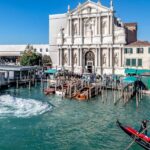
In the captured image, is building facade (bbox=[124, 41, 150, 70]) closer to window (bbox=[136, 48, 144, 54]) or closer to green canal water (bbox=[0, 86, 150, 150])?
window (bbox=[136, 48, 144, 54])

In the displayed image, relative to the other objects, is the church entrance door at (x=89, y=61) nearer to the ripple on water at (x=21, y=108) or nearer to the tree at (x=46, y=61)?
the tree at (x=46, y=61)

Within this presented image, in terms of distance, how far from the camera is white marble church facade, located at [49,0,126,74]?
5450 cm

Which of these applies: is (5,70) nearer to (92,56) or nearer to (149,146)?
(92,56)

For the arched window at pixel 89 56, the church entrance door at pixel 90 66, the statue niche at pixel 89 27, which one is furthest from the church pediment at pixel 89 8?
the church entrance door at pixel 90 66

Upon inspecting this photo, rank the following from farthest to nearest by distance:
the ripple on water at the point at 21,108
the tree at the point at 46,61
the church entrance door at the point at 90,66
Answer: the tree at the point at 46,61 < the church entrance door at the point at 90,66 < the ripple on water at the point at 21,108

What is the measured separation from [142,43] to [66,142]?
3440 centimetres

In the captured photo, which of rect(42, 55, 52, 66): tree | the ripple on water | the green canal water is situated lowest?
the green canal water

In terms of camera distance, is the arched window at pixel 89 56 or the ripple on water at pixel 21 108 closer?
the ripple on water at pixel 21 108

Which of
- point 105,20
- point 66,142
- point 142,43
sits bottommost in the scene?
point 66,142

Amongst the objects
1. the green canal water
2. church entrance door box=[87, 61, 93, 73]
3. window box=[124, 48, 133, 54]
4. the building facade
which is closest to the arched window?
church entrance door box=[87, 61, 93, 73]

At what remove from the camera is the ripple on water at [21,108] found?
27.4 metres

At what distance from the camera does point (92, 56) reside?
58312 mm

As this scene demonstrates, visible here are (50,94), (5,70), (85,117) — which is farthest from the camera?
(5,70)

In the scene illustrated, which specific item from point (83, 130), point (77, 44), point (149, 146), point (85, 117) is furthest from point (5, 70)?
point (149, 146)
